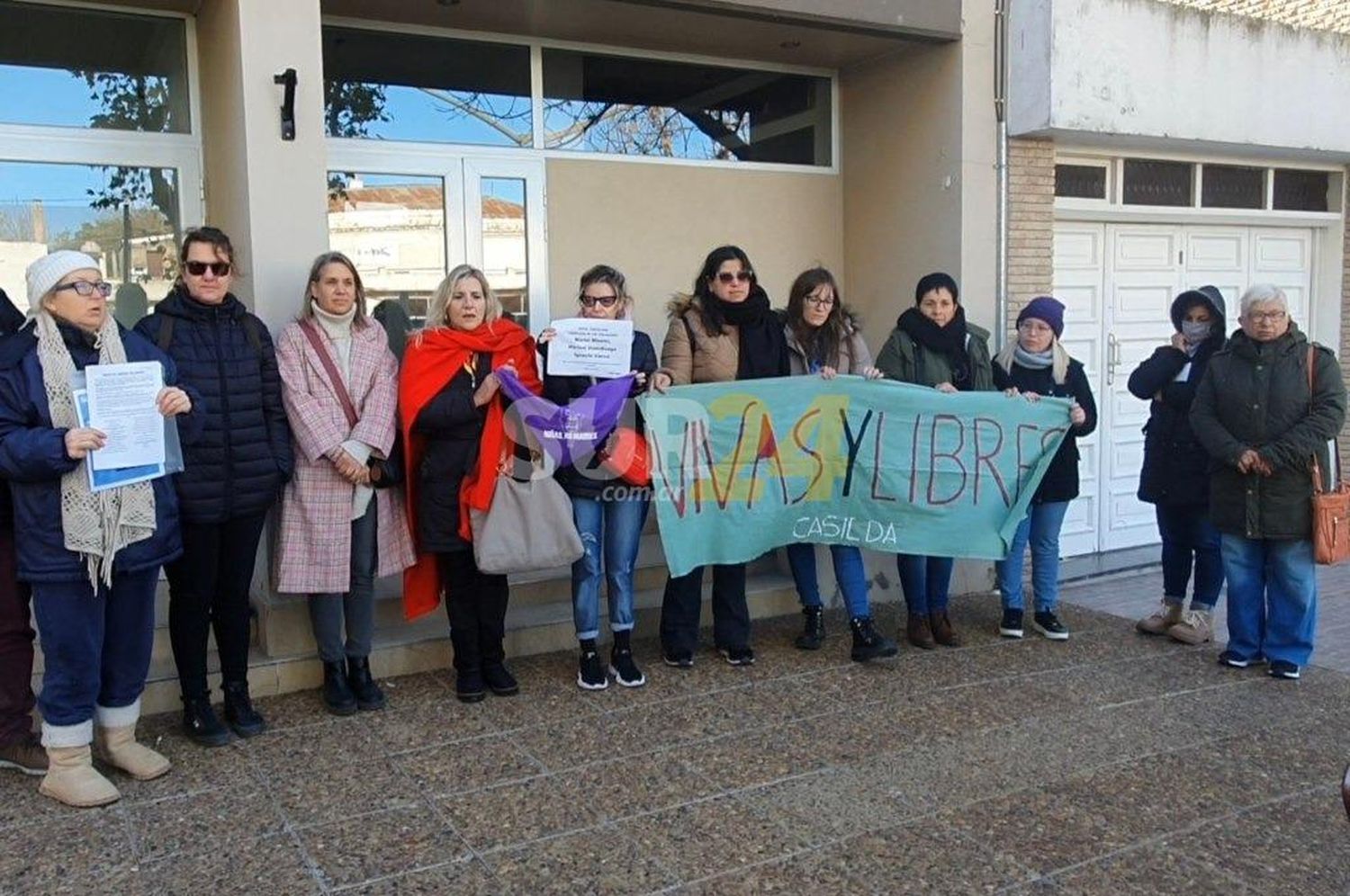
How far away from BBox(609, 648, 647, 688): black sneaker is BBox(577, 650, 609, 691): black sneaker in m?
0.07

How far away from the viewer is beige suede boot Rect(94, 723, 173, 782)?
172 inches

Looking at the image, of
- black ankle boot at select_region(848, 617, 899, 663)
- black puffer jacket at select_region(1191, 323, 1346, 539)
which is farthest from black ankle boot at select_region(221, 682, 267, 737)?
black puffer jacket at select_region(1191, 323, 1346, 539)

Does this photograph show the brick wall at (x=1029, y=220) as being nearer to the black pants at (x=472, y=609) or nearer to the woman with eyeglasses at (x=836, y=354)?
the woman with eyeglasses at (x=836, y=354)

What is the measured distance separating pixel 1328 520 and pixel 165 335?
5.24 m

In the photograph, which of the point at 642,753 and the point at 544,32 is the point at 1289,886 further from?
the point at 544,32

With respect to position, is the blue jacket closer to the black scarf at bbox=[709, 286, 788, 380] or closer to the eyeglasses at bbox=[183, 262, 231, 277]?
the eyeglasses at bbox=[183, 262, 231, 277]

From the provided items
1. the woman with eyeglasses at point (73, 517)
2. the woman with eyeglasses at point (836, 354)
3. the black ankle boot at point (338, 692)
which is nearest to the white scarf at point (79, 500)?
the woman with eyeglasses at point (73, 517)

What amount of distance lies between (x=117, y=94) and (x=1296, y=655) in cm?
682

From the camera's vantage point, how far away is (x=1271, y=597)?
5.82 metres

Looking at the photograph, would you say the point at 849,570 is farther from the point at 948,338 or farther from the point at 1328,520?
the point at 1328,520

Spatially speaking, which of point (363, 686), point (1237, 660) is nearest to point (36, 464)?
point (363, 686)

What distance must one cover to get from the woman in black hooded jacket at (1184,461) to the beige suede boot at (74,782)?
5.28 meters

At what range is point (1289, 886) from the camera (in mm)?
3664

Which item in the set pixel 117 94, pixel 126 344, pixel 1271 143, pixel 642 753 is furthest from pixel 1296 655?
pixel 117 94
